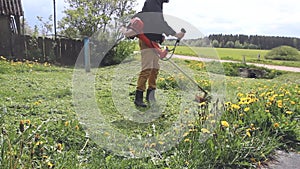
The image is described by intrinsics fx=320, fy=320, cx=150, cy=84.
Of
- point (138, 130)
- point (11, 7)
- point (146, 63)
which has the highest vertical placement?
point (11, 7)

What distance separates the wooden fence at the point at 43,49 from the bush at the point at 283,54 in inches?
698

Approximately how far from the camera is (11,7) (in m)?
10.5

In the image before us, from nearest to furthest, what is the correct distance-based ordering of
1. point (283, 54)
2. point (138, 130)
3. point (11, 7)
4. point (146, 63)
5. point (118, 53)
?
point (138, 130), point (146, 63), point (118, 53), point (11, 7), point (283, 54)

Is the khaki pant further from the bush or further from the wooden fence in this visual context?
the bush

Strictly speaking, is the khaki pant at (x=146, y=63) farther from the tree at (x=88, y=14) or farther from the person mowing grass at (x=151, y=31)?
the tree at (x=88, y=14)

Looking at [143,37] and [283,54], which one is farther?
[283,54]

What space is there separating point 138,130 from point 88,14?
871 cm

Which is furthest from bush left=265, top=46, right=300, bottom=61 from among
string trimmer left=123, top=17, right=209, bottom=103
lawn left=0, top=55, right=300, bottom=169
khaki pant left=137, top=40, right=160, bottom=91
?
khaki pant left=137, top=40, right=160, bottom=91

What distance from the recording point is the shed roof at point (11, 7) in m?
10.2

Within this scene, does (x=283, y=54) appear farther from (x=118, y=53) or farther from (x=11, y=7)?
(x=11, y=7)

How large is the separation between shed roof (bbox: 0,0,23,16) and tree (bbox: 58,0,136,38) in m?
1.53

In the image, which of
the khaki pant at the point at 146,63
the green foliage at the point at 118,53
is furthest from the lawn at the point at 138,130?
the green foliage at the point at 118,53

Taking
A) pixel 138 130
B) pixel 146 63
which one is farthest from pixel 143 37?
pixel 138 130

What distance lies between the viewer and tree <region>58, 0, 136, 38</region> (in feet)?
36.0
